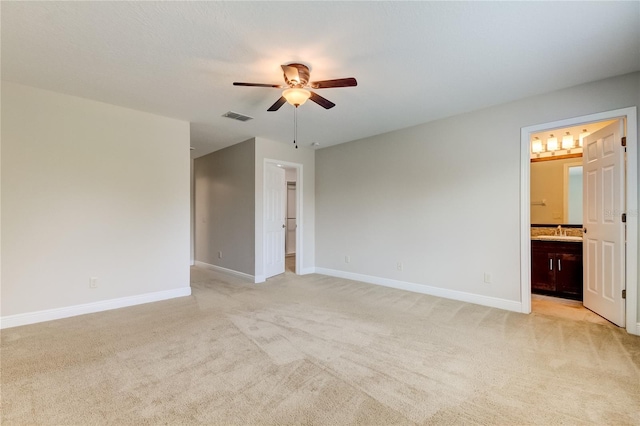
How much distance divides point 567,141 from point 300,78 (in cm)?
425

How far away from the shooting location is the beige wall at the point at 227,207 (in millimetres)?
5145

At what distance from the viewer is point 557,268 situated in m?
4.10

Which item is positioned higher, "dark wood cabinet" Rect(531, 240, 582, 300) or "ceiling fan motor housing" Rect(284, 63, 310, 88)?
"ceiling fan motor housing" Rect(284, 63, 310, 88)

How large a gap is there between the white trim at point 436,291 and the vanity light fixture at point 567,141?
8.64ft

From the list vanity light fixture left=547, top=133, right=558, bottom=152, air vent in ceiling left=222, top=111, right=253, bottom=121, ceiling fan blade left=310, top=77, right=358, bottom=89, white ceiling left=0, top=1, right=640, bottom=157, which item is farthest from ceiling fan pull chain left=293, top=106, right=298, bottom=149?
vanity light fixture left=547, top=133, right=558, bottom=152

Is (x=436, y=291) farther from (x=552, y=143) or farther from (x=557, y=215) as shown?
(x=552, y=143)

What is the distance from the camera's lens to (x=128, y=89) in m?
3.13

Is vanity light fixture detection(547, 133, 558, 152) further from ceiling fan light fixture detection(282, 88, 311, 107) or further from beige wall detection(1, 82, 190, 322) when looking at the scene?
beige wall detection(1, 82, 190, 322)

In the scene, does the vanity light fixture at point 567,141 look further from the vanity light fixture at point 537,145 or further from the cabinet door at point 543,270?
the cabinet door at point 543,270

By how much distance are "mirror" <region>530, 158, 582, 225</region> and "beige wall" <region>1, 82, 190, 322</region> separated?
219 inches

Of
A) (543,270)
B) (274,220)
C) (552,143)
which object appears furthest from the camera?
(274,220)

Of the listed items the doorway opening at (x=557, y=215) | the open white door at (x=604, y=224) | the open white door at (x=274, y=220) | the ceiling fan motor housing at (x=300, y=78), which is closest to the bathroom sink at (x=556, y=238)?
the doorway opening at (x=557, y=215)

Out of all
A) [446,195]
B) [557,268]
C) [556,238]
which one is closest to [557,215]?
[556,238]

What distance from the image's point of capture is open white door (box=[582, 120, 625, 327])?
293cm
